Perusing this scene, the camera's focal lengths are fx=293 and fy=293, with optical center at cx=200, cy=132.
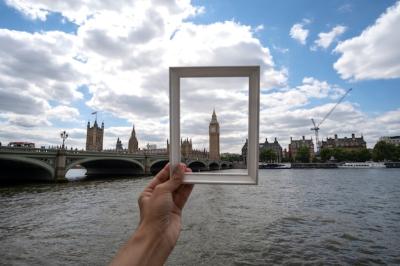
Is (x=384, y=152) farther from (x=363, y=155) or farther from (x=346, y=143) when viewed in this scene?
(x=346, y=143)

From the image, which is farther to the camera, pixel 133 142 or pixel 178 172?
pixel 133 142

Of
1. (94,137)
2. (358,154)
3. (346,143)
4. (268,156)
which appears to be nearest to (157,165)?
(94,137)

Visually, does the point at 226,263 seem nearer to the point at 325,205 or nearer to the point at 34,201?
the point at 325,205

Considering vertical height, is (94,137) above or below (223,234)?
above

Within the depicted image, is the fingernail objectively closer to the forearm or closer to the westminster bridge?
the forearm

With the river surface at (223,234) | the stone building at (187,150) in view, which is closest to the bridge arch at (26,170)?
the river surface at (223,234)

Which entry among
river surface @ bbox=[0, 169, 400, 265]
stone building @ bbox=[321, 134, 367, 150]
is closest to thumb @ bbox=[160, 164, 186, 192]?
river surface @ bbox=[0, 169, 400, 265]
